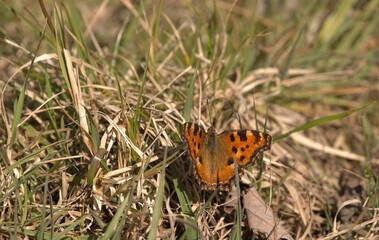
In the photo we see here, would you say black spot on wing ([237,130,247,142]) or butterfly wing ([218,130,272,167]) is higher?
black spot on wing ([237,130,247,142])

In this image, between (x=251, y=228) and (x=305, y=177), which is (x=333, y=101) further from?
(x=251, y=228)

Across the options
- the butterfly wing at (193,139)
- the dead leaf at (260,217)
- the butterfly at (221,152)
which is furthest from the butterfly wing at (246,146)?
the dead leaf at (260,217)

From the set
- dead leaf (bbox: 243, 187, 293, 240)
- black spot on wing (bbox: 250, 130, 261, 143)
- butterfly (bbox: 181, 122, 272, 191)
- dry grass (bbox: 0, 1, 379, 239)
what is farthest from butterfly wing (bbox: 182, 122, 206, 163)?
dead leaf (bbox: 243, 187, 293, 240)

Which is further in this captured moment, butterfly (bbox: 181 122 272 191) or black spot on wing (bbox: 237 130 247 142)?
black spot on wing (bbox: 237 130 247 142)

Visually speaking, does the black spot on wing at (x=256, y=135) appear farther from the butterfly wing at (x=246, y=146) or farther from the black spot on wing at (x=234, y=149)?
the black spot on wing at (x=234, y=149)

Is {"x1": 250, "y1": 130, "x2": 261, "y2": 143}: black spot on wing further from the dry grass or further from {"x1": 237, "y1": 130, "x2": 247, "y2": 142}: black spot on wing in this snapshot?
the dry grass

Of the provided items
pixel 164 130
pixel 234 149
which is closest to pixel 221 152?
pixel 234 149
